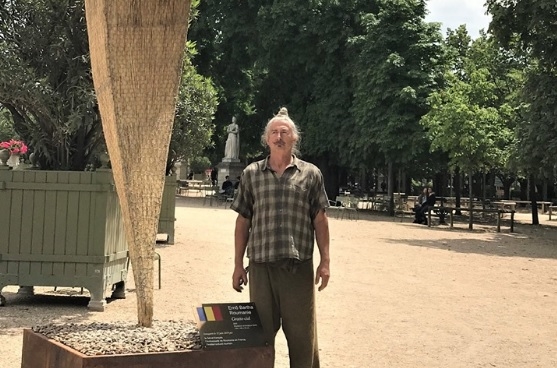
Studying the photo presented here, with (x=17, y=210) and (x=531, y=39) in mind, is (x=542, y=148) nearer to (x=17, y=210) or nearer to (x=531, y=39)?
(x=531, y=39)

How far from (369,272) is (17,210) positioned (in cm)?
647

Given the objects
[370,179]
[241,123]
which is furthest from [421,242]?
[370,179]

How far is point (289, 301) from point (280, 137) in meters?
0.95

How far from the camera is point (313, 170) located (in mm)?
4516

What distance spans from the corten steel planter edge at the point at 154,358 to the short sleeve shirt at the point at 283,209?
0.61m

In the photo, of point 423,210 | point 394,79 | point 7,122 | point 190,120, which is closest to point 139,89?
point 7,122

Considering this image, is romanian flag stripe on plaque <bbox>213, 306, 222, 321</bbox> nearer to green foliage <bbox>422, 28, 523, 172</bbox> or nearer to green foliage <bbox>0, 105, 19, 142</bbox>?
green foliage <bbox>0, 105, 19, 142</bbox>

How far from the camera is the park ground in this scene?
6957mm

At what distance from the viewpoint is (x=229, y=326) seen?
13.3ft

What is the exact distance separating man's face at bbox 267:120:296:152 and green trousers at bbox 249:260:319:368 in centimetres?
67

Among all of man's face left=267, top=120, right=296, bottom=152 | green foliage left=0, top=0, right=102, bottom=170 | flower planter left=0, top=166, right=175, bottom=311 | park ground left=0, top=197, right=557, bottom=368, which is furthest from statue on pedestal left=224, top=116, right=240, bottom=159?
man's face left=267, top=120, right=296, bottom=152

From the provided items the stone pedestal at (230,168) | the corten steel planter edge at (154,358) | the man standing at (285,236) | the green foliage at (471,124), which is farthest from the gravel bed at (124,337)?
the stone pedestal at (230,168)

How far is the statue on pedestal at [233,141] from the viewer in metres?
37.2

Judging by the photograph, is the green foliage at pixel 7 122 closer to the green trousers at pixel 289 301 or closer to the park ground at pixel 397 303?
the park ground at pixel 397 303
